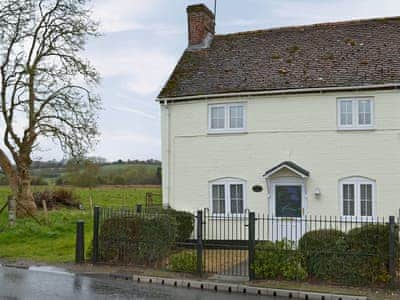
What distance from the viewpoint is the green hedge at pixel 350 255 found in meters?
12.5

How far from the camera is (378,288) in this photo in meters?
12.4

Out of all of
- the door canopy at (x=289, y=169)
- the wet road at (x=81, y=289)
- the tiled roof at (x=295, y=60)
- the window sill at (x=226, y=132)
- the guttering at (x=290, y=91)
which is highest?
the tiled roof at (x=295, y=60)

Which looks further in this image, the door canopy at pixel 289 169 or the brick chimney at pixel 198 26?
the brick chimney at pixel 198 26

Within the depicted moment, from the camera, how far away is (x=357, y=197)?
18.1m

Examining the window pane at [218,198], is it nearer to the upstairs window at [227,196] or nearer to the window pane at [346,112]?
the upstairs window at [227,196]

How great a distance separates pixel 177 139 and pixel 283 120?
416 centimetres

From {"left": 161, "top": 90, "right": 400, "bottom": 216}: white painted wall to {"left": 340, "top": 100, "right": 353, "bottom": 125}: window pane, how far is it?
24 cm

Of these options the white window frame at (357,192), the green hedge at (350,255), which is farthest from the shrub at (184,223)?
the green hedge at (350,255)

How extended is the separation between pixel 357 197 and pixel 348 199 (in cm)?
31

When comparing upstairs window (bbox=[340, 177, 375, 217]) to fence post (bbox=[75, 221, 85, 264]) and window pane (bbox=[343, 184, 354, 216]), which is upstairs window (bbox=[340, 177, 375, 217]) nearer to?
window pane (bbox=[343, 184, 354, 216])

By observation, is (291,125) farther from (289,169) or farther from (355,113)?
(355,113)

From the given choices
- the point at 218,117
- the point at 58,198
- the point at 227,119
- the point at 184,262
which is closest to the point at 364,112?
the point at 227,119

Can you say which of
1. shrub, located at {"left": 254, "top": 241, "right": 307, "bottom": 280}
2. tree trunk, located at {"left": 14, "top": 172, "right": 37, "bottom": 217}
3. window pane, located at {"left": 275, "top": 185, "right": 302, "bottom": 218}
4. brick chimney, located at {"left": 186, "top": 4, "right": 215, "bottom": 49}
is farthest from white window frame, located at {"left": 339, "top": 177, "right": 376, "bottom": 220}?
tree trunk, located at {"left": 14, "top": 172, "right": 37, "bottom": 217}

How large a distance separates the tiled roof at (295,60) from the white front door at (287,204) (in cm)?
339
